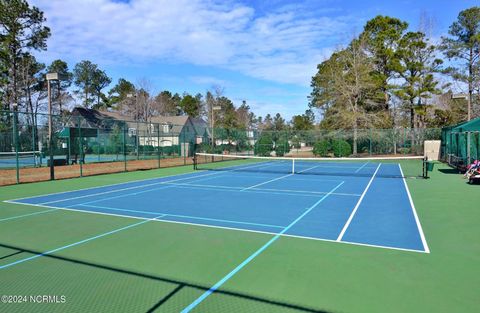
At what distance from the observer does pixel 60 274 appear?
4.84 metres

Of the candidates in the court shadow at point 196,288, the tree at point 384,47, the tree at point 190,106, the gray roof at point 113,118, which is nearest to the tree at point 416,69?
the tree at point 384,47

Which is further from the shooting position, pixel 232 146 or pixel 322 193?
pixel 232 146

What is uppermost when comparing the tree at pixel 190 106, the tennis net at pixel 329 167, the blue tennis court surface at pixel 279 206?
the tree at pixel 190 106

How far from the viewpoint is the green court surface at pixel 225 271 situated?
3980 mm

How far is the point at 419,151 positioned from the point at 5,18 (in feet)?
130

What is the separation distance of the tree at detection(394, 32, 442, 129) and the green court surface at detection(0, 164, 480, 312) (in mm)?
32424

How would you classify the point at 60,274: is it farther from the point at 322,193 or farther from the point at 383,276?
the point at 322,193

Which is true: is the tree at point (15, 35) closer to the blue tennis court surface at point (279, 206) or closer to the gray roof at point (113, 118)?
the gray roof at point (113, 118)

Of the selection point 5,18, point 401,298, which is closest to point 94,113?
point 5,18

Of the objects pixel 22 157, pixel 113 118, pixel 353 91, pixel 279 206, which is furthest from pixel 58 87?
pixel 279 206

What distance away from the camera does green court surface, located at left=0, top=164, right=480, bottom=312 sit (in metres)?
3.98

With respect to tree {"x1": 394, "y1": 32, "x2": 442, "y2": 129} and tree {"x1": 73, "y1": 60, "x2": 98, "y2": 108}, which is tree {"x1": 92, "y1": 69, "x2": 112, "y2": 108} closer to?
tree {"x1": 73, "y1": 60, "x2": 98, "y2": 108}

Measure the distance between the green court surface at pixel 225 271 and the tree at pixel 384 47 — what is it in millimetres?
32483

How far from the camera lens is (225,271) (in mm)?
4918
